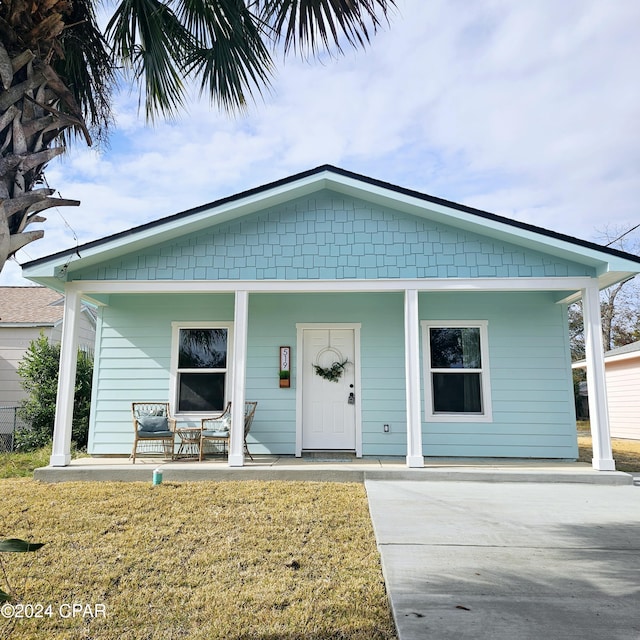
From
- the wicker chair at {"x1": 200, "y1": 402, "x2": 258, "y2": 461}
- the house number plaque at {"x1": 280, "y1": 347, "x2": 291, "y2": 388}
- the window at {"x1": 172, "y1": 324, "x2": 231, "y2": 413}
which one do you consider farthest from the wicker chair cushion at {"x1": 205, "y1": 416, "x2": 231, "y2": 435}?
the house number plaque at {"x1": 280, "y1": 347, "x2": 291, "y2": 388}

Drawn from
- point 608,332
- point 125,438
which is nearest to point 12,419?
point 125,438

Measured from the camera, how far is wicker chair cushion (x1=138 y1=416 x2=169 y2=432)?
7.62 metres

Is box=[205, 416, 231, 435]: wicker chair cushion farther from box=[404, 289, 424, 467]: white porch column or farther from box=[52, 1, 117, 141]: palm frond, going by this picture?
box=[52, 1, 117, 141]: palm frond

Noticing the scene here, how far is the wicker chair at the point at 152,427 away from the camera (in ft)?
24.4

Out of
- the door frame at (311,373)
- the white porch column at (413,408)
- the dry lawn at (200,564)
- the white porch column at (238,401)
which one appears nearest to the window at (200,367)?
the door frame at (311,373)

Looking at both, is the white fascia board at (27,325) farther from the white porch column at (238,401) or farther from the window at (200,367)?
the white porch column at (238,401)

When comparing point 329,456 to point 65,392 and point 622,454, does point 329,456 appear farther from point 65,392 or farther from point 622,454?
point 622,454

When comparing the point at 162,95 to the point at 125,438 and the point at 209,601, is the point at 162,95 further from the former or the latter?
the point at 125,438

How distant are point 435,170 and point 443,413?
18.8 feet

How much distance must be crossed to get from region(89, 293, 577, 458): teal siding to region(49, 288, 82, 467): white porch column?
1350 millimetres

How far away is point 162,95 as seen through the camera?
14.5 feet

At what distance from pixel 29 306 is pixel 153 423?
7.87 m

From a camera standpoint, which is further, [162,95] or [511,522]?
[511,522]

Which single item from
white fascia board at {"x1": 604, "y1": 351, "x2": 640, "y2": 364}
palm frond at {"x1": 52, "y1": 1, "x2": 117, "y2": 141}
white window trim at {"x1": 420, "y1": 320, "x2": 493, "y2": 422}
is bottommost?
white window trim at {"x1": 420, "y1": 320, "x2": 493, "y2": 422}
